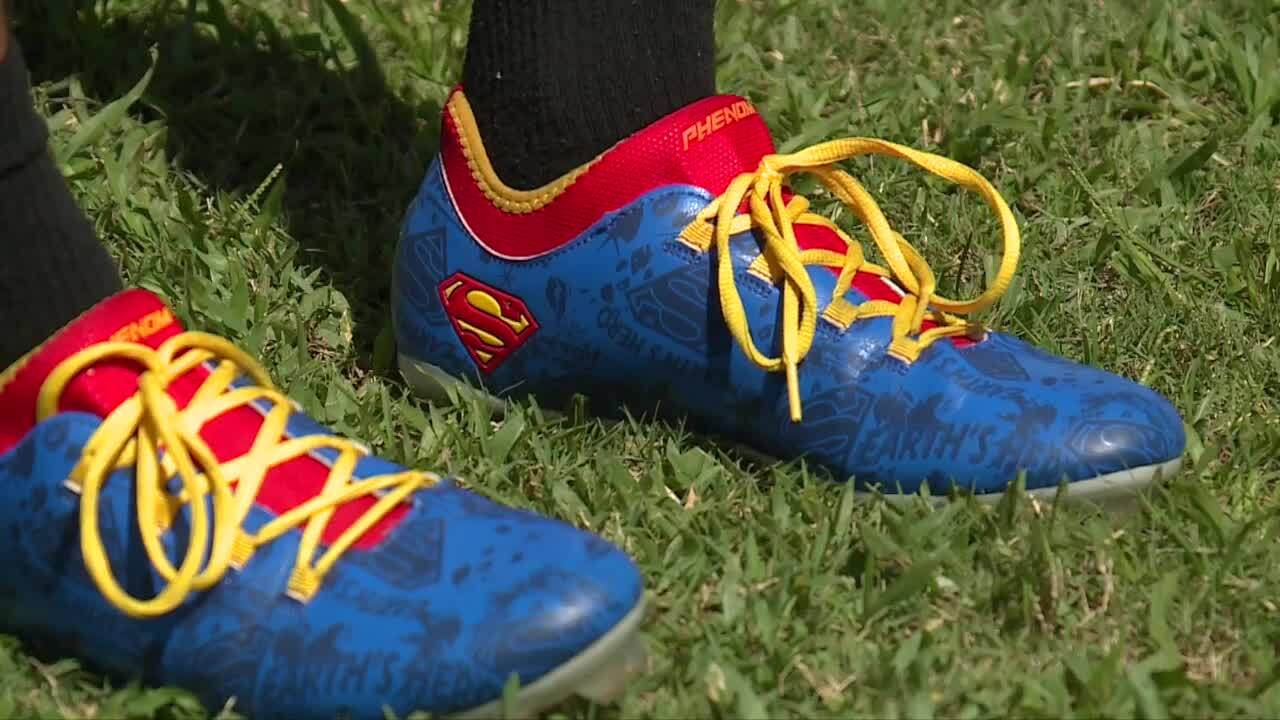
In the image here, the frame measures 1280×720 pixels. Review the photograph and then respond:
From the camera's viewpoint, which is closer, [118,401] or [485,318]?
[118,401]

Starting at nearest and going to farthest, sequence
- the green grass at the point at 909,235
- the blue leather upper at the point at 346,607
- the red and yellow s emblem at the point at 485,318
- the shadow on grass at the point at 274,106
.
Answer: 1. the blue leather upper at the point at 346,607
2. the green grass at the point at 909,235
3. the red and yellow s emblem at the point at 485,318
4. the shadow on grass at the point at 274,106

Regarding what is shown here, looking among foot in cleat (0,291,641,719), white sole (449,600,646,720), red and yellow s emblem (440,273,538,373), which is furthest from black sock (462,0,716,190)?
white sole (449,600,646,720)

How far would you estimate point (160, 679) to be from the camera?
54.7 inches

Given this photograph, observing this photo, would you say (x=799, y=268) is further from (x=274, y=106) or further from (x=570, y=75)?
(x=274, y=106)

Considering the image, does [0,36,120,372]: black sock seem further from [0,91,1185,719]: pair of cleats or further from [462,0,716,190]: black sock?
[462,0,716,190]: black sock

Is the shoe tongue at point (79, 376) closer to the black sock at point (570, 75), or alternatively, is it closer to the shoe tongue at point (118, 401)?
the shoe tongue at point (118, 401)

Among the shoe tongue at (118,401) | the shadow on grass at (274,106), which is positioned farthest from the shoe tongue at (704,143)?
the shadow on grass at (274,106)

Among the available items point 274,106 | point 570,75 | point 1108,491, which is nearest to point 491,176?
point 570,75

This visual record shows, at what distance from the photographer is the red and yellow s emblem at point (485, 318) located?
1729 millimetres

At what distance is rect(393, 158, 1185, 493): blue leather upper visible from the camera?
5.22 feet

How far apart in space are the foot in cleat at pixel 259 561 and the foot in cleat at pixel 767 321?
0.32 metres

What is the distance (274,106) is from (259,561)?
121 cm

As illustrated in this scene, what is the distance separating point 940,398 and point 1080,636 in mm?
258

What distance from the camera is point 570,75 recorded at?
1.68 meters
